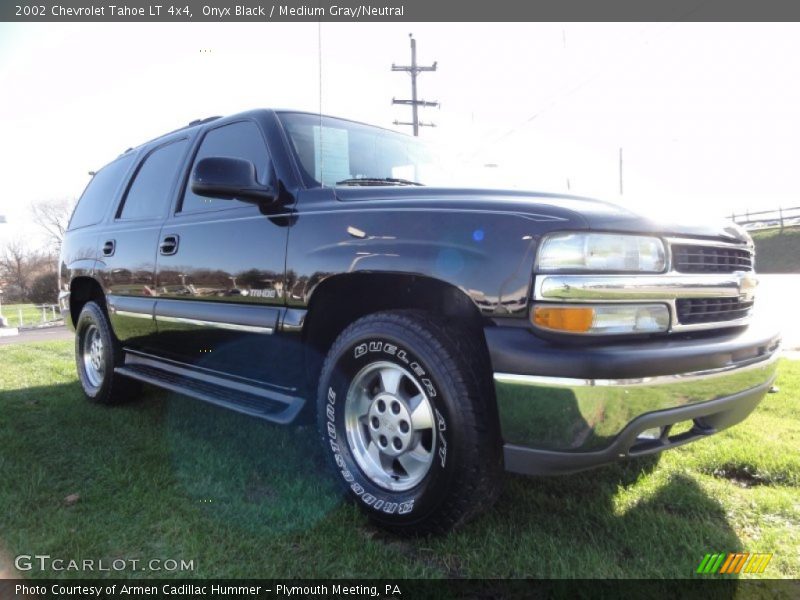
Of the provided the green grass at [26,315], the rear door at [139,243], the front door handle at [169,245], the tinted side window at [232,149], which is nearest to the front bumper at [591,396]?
the tinted side window at [232,149]

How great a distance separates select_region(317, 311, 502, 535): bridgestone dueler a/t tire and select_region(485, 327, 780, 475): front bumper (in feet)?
0.36

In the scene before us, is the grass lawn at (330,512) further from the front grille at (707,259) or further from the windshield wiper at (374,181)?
the windshield wiper at (374,181)

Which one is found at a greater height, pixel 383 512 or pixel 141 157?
pixel 141 157

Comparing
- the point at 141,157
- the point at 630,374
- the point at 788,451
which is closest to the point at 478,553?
the point at 630,374

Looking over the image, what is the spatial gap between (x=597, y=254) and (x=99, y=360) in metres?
4.23

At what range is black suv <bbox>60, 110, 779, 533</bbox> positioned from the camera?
6.41ft

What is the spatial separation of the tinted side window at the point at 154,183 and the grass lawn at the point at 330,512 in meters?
1.55

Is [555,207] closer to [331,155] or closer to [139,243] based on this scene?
[331,155]

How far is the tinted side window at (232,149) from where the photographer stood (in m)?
3.20

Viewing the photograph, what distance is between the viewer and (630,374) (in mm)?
1887

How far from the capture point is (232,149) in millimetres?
3469

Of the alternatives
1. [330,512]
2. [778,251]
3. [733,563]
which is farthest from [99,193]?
[778,251]

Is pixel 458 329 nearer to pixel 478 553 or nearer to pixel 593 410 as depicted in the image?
pixel 593 410

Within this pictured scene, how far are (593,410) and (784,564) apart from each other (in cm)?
102
